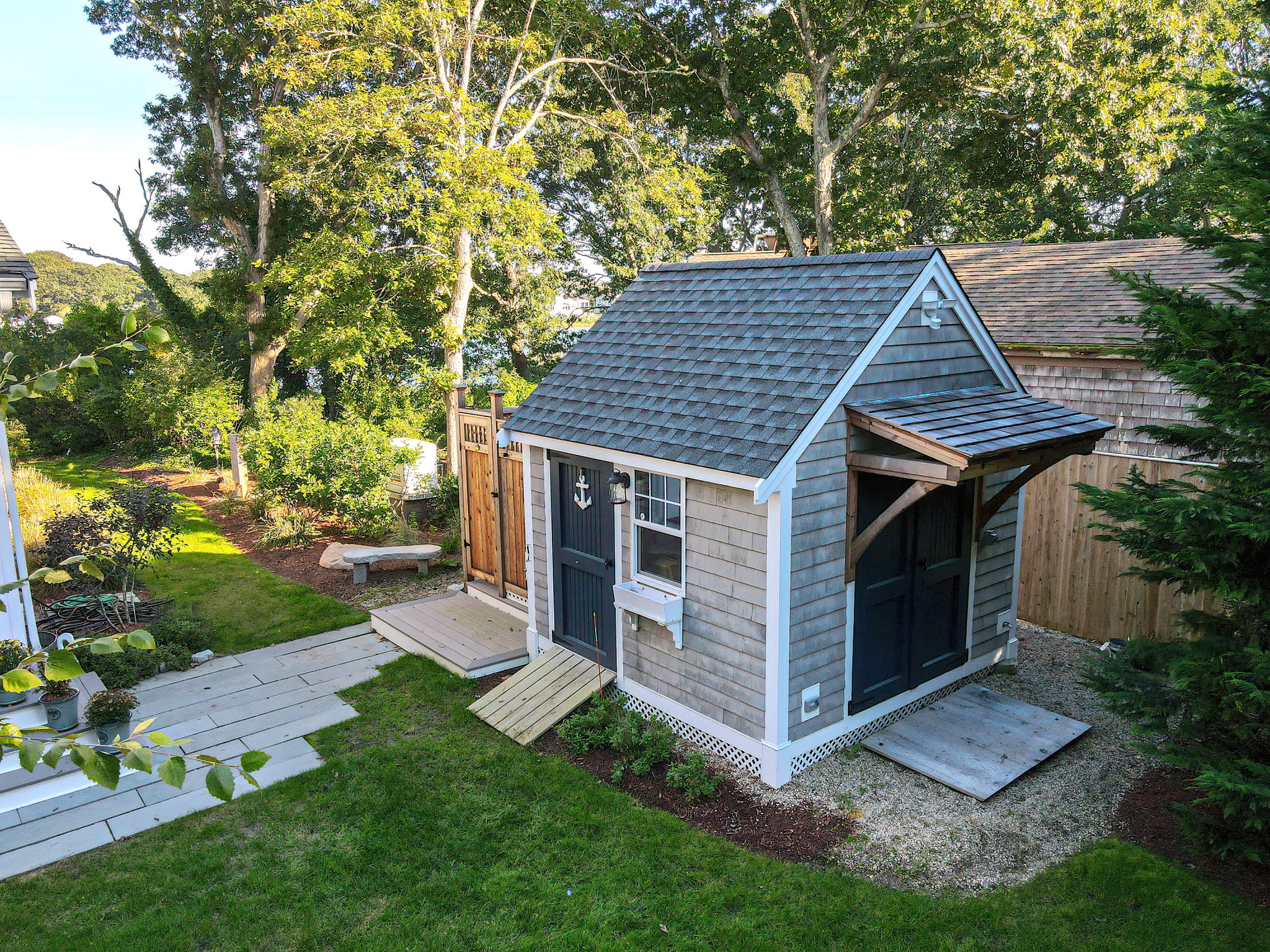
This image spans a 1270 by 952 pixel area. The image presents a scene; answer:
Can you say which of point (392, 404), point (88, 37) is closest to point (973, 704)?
point (392, 404)

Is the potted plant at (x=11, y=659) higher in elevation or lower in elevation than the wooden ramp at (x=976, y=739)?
higher

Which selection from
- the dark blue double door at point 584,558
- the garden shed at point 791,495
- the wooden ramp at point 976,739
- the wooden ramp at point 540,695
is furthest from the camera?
the dark blue double door at point 584,558

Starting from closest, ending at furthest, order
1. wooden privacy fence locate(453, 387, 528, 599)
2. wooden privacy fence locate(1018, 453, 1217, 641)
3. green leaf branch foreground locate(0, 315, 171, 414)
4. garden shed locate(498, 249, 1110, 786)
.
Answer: green leaf branch foreground locate(0, 315, 171, 414) < garden shed locate(498, 249, 1110, 786) < wooden privacy fence locate(1018, 453, 1217, 641) < wooden privacy fence locate(453, 387, 528, 599)

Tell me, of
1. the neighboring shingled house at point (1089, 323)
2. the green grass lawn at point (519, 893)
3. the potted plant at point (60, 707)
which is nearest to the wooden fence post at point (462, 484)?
the green grass lawn at point (519, 893)

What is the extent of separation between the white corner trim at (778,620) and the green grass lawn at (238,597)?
19.3 feet

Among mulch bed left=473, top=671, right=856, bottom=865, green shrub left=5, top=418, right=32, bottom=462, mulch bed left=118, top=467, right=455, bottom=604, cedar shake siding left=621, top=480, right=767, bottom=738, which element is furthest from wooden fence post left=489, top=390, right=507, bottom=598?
green shrub left=5, top=418, right=32, bottom=462

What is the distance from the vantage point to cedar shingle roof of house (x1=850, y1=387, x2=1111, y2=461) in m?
5.87

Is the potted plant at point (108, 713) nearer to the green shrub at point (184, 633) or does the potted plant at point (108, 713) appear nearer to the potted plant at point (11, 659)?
the potted plant at point (11, 659)

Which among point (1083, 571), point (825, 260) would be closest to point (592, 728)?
point (825, 260)

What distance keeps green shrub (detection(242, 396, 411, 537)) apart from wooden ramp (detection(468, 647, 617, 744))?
6.01 m

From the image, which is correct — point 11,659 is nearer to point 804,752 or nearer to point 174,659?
point 174,659

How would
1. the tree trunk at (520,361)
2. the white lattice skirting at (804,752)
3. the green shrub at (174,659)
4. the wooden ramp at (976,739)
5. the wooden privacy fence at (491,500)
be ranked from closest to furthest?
the wooden ramp at (976,739) < the white lattice skirting at (804,752) < the green shrub at (174,659) < the wooden privacy fence at (491,500) < the tree trunk at (520,361)

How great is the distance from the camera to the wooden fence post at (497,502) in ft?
31.2

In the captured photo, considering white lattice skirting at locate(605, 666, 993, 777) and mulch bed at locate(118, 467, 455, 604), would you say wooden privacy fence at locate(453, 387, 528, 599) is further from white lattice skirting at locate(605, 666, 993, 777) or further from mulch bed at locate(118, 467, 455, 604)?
white lattice skirting at locate(605, 666, 993, 777)
